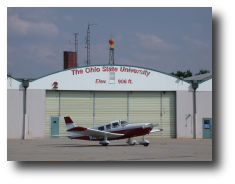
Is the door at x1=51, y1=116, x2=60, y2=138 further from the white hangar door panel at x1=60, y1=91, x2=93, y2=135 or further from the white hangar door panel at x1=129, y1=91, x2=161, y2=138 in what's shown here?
the white hangar door panel at x1=129, y1=91, x2=161, y2=138

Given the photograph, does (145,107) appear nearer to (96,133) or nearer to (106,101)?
(106,101)

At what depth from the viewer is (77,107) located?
29359 mm

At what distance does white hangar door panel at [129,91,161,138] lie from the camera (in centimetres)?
2993

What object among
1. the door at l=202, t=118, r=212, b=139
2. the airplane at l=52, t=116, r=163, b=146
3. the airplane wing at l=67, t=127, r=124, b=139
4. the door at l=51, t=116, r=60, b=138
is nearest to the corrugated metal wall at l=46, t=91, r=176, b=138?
the door at l=51, t=116, r=60, b=138

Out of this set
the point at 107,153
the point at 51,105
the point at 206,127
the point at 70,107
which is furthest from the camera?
the point at 206,127

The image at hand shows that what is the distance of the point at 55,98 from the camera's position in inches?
1143

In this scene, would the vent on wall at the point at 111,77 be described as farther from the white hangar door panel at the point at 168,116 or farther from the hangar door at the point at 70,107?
the white hangar door panel at the point at 168,116

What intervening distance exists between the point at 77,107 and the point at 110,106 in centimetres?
330

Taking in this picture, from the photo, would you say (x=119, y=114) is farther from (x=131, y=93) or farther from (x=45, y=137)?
(x=45, y=137)

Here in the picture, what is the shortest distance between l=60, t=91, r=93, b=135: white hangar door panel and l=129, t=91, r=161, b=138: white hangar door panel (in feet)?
13.6

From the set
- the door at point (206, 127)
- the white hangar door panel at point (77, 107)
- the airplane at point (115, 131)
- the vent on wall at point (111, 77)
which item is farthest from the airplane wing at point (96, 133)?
the door at point (206, 127)

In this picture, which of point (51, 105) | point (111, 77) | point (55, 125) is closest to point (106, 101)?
point (111, 77)

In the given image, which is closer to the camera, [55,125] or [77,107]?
[55,125]

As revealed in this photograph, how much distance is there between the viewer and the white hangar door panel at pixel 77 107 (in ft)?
95.2
